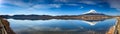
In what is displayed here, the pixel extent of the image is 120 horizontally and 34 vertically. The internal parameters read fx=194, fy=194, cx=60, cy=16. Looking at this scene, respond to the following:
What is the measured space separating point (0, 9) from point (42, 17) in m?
0.44

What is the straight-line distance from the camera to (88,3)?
2018 millimetres

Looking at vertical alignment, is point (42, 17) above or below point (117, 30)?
above

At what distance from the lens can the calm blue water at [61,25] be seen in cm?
206

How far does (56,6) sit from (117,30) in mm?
705

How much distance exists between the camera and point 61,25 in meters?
2.06

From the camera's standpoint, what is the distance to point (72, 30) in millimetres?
2086

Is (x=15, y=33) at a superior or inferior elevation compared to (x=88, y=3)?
inferior

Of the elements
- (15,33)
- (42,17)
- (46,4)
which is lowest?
(15,33)

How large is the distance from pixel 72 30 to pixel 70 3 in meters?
0.29

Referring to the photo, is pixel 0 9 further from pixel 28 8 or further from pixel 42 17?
pixel 42 17

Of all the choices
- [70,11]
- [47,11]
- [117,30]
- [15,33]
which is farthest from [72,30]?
[15,33]

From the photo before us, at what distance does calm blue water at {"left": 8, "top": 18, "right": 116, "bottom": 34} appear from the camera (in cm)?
206

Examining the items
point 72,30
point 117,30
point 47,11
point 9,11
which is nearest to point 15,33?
point 9,11

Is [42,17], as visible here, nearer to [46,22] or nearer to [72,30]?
[46,22]
